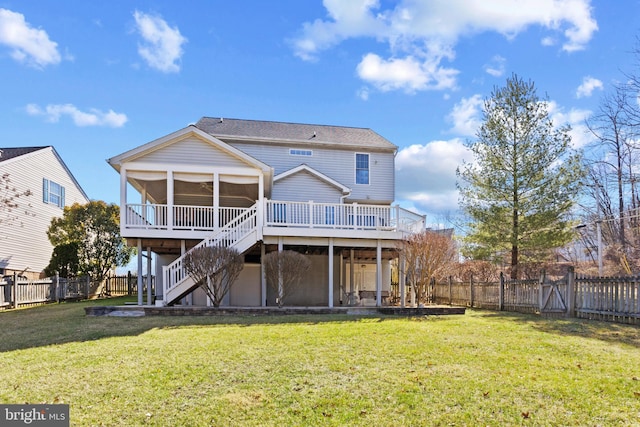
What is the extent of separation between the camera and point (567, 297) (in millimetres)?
11758

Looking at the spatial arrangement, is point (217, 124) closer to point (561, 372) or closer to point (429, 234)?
point (429, 234)

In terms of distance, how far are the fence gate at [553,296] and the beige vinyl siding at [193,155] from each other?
10328 mm

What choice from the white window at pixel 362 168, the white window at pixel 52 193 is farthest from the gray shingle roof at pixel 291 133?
the white window at pixel 52 193

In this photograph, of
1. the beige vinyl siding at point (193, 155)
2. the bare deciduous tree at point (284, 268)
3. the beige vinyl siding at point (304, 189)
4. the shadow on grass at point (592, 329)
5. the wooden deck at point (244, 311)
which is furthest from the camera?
the beige vinyl siding at point (304, 189)

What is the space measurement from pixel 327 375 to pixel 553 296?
31.5ft

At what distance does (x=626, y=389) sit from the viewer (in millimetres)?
4824

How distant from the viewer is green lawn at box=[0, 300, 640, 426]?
4.11m

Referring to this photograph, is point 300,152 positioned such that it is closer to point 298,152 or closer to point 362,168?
point 298,152

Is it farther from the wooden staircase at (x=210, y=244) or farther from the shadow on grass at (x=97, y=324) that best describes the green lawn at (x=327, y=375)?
the wooden staircase at (x=210, y=244)

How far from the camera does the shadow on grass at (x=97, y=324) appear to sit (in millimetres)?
7869

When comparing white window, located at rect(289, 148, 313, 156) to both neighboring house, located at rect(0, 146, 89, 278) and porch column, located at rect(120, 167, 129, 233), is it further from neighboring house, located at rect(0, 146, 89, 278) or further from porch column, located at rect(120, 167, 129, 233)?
neighboring house, located at rect(0, 146, 89, 278)

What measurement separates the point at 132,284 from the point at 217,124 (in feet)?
41.7

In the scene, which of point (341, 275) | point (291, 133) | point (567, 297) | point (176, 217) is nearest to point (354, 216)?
point (341, 275)

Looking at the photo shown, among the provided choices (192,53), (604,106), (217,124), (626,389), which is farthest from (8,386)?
(604,106)
